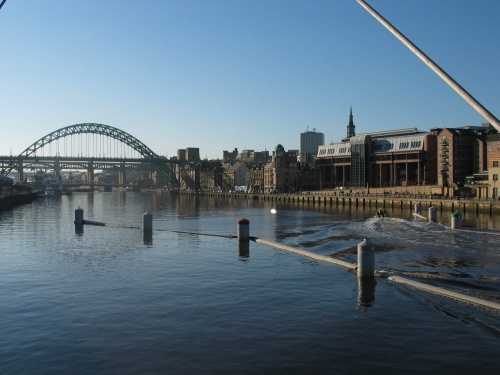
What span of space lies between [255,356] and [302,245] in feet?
86.2

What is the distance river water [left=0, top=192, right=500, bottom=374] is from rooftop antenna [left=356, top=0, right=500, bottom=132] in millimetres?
6617

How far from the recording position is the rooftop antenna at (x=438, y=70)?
1480 centimetres

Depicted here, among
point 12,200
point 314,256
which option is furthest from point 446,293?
point 12,200

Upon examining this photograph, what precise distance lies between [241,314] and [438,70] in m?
10.6

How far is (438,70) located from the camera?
56.6 feet

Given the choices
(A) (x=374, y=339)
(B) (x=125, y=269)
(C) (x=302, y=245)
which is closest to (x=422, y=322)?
(A) (x=374, y=339)

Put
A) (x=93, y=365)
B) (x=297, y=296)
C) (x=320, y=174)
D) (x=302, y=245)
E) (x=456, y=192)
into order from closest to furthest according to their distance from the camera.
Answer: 1. (x=93, y=365)
2. (x=297, y=296)
3. (x=302, y=245)
4. (x=456, y=192)
5. (x=320, y=174)

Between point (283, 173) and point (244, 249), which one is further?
point (283, 173)

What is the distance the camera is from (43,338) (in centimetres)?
1731

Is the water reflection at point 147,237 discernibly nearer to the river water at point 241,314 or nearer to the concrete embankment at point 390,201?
the river water at point 241,314

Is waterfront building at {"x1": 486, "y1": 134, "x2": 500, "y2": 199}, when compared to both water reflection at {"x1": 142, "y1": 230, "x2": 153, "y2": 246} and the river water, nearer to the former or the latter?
the river water

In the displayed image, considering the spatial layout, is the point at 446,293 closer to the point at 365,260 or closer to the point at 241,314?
the point at 365,260

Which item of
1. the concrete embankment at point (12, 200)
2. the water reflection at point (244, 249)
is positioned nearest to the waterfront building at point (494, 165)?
the water reflection at point (244, 249)

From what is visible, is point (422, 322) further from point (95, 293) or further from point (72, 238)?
point (72, 238)
